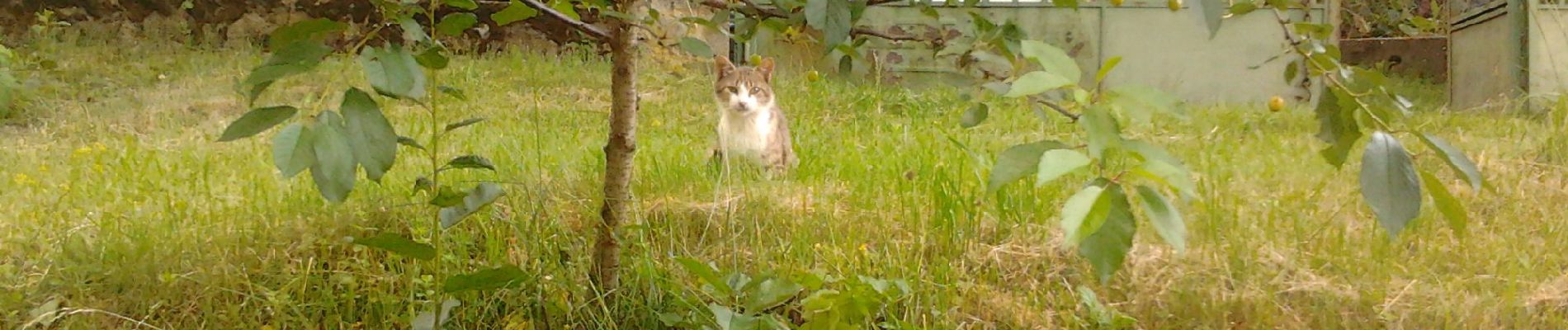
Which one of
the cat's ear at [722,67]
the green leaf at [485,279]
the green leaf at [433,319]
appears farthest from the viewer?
the cat's ear at [722,67]

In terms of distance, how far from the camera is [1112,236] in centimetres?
109

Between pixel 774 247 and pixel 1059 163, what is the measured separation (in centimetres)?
→ 180

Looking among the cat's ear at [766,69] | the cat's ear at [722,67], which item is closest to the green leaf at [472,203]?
the cat's ear at [722,67]

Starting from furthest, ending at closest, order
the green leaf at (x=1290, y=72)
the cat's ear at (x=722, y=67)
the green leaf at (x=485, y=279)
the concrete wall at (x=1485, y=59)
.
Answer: the concrete wall at (x=1485, y=59) → the cat's ear at (x=722, y=67) → the green leaf at (x=485, y=279) → the green leaf at (x=1290, y=72)

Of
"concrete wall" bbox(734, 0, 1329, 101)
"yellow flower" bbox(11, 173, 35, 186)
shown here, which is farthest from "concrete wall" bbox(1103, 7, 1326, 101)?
"yellow flower" bbox(11, 173, 35, 186)

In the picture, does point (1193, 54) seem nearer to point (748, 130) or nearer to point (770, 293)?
point (748, 130)

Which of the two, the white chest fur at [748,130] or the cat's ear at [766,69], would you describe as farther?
the cat's ear at [766,69]

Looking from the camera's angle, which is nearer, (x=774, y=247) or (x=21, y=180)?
(x=774, y=247)

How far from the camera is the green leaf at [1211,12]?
1046 mm

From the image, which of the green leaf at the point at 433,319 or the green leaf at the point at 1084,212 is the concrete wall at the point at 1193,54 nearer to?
the green leaf at the point at 433,319

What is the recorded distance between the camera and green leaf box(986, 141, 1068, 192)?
1172 mm

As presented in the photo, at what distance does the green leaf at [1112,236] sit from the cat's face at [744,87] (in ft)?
11.9

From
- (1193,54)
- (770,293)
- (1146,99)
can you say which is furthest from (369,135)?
(1193,54)

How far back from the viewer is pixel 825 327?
7.34 ft
